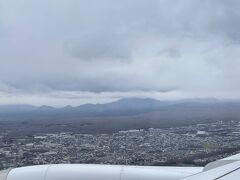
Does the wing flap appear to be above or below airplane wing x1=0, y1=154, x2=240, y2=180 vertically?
above

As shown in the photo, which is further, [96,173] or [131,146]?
[131,146]

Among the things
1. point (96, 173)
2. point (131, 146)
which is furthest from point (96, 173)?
point (131, 146)

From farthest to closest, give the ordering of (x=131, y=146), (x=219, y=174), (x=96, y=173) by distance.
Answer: (x=131, y=146) → (x=96, y=173) → (x=219, y=174)

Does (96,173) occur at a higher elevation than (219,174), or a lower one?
lower

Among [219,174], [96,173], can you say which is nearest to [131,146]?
[96,173]

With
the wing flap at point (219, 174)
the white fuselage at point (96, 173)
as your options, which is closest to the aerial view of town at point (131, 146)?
the white fuselage at point (96, 173)

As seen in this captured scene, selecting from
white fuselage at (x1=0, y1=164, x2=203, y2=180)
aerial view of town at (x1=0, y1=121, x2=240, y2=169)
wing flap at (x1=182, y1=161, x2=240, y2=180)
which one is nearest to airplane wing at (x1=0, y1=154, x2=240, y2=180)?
white fuselage at (x1=0, y1=164, x2=203, y2=180)

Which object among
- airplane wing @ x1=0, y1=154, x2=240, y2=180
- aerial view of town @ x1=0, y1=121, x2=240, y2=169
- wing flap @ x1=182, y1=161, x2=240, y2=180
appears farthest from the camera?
aerial view of town @ x1=0, y1=121, x2=240, y2=169

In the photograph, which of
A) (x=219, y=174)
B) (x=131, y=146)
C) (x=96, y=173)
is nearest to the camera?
(x=219, y=174)

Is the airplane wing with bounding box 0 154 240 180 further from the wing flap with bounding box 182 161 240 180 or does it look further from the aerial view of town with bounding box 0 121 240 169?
the aerial view of town with bounding box 0 121 240 169

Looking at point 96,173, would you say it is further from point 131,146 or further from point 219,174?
point 131,146
